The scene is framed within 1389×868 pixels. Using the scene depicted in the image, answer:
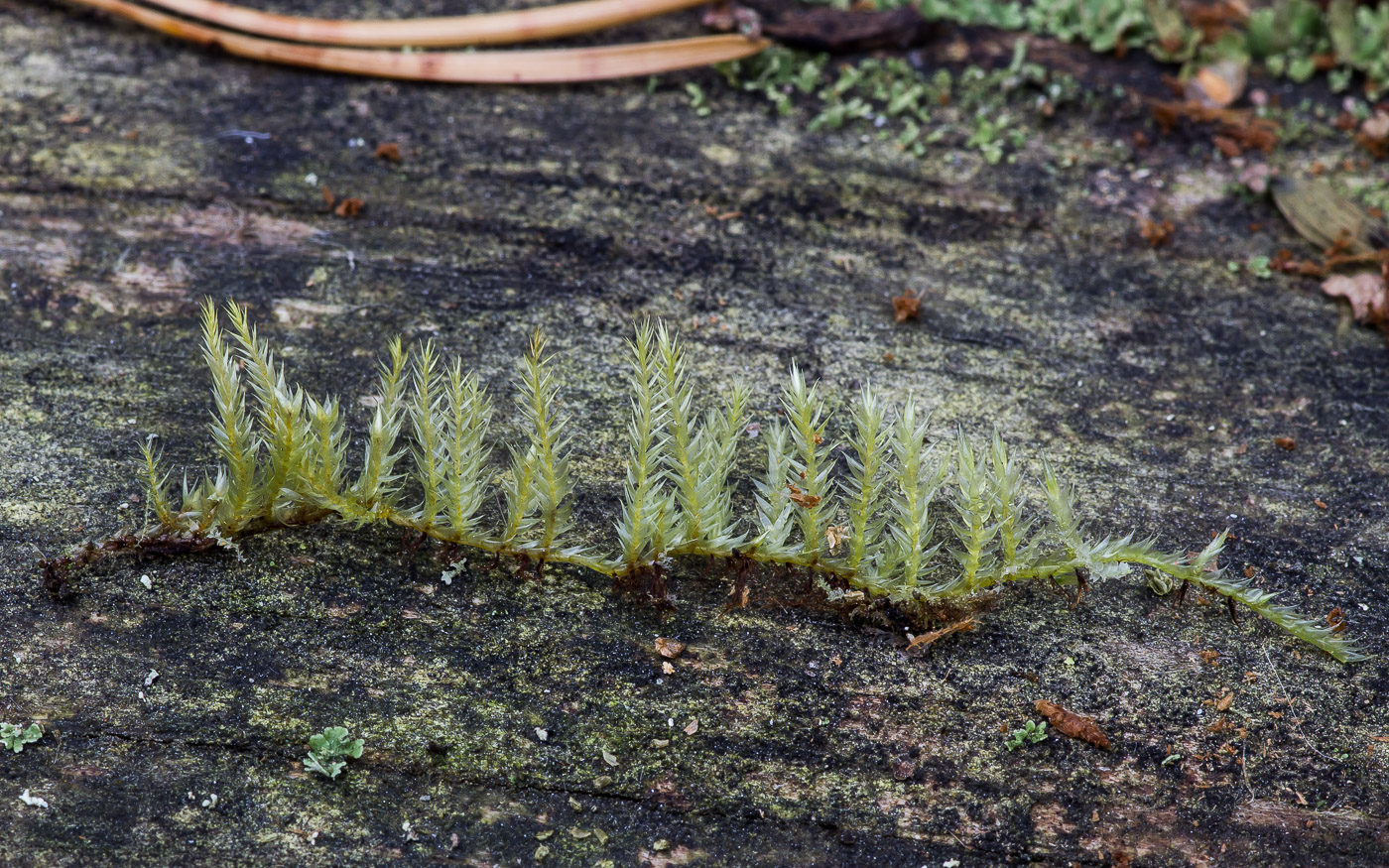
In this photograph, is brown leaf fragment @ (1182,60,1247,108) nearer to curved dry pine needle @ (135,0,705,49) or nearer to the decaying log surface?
the decaying log surface

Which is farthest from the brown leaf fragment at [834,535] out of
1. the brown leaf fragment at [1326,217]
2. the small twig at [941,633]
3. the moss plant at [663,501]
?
the brown leaf fragment at [1326,217]

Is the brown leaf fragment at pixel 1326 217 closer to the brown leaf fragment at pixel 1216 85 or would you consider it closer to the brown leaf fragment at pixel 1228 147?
the brown leaf fragment at pixel 1228 147

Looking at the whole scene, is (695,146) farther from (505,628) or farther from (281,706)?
(281,706)

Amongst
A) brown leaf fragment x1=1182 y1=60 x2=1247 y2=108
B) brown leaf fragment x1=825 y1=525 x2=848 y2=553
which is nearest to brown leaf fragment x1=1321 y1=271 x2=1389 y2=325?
brown leaf fragment x1=1182 y1=60 x2=1247 y2=108

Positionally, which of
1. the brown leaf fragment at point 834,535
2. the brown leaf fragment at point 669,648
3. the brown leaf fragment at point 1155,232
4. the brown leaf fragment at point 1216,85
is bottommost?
the brown leaf fragment at point 669,648

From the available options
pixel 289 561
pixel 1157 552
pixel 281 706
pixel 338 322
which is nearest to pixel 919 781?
pixel 1157 552

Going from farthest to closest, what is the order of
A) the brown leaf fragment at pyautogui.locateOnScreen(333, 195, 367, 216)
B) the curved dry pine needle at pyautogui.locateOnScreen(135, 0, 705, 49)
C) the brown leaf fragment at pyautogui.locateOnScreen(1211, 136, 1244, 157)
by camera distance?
1. the curved dry pine needle at pyautogui.locateOnScreen(135, 0, 705, 49)
2. the brown leaf fragment at pyautogui.locateOnScreen(1211, 136, 1244, 157)
3. the brown leaf fragment at pyautogui.locateOnScreen(333, 195, 367, 216)
